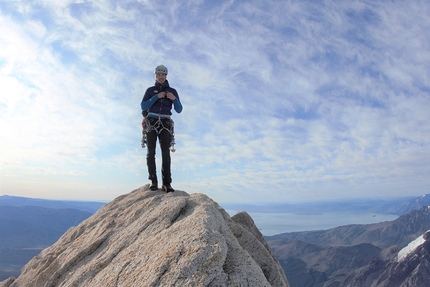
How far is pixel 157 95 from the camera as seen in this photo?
1315 cm

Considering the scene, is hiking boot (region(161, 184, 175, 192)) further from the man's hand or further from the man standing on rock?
the man's hand

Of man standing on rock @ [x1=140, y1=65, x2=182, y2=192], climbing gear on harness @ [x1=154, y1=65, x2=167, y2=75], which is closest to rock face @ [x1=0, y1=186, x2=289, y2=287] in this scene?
man standing on rock @ [x1=140, y1=65, x2=182, y2=192]

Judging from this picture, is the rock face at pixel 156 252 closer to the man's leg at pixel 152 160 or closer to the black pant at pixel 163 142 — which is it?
the man's leg at pixel 152 160

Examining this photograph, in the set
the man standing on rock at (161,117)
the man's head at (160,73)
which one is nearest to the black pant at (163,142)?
the man standing on rock at (161,117)

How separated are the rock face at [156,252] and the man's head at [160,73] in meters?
4.97

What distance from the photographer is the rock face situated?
5.85 metres

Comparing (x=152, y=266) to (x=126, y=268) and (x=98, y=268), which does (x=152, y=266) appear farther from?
(x=98, y=268)

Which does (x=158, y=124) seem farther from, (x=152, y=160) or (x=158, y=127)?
(x=152, y=160)

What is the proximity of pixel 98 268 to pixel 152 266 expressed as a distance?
8.95 feet

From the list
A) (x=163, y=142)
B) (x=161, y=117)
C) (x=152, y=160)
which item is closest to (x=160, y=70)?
(x=161, y=117)

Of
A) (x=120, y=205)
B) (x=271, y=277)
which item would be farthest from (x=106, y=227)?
(x=271, y=277)

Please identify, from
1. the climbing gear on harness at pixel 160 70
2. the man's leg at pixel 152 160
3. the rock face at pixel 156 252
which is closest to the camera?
the rock face at pixel 156 252

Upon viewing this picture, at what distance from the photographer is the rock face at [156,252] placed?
230 inches

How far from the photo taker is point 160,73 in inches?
527
